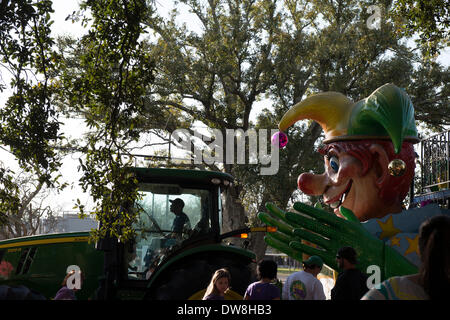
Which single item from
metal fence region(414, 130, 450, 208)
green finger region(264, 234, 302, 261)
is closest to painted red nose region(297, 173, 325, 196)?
green finger region(264, 234, 302, 261)

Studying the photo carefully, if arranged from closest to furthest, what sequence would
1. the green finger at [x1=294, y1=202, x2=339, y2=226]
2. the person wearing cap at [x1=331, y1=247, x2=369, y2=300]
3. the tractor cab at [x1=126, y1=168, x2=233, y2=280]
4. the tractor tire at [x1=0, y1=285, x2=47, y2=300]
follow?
the tractor tire at [x1=0, y1=285, x2=47, y2=300], the person wearing cap at [x1=331, y1=247, x2=369, y2=300], the green finger at [x1=294, y1=202, x2=339, y2=226], the tractor cab at [x1=126, y1=168, x2=233, y2=280]

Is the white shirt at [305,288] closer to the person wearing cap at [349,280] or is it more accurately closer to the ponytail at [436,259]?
the person wearing cap at [349,280]

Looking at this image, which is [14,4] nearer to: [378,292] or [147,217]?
[147,217]

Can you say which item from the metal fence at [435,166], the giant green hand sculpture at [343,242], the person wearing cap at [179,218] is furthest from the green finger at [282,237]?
the metal fence at [435,166]

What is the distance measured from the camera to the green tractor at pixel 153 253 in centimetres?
652

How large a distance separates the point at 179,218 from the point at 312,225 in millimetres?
2170

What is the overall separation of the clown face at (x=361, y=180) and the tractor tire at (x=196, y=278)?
1.34 m

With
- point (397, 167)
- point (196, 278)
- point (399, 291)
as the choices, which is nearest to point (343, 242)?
point (397, 167)

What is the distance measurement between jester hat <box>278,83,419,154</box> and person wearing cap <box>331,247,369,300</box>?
115cm

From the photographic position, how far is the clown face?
19.1 feet

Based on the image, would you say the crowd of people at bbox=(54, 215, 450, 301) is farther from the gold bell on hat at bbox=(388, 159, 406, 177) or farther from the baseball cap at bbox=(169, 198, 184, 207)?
the baseball cap at bbox=(169, 198, 184, 207)

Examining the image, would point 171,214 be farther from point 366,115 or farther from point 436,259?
point 436,259

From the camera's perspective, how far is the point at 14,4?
15.2 ft
